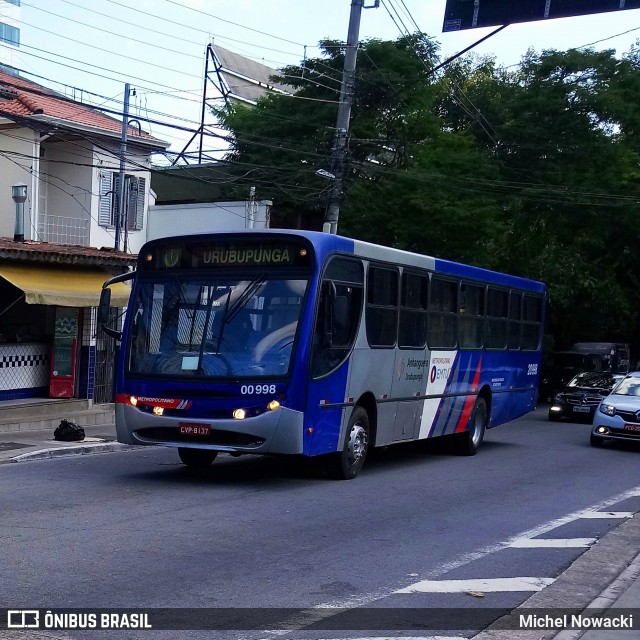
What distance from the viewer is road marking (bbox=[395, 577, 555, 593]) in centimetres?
779

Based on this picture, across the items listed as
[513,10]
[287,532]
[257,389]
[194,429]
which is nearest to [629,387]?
[513,10]

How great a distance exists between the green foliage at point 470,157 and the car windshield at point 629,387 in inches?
330

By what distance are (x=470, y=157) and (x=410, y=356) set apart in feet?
51.1

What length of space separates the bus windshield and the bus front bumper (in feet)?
1.77

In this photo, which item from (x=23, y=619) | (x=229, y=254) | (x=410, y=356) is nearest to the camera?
(x=23, y=619)

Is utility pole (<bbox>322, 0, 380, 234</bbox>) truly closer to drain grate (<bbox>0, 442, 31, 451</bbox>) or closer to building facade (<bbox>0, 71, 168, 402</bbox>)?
building facade (<bbox>0, 71, 168, 402</bbox>)

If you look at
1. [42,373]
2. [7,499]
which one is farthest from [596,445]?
[7,499]

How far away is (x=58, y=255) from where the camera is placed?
20344mm

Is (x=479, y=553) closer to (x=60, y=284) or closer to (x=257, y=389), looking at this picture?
(x=257, y=389)

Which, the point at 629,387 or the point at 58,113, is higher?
the point at 58,113

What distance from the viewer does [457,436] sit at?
18.5 metres

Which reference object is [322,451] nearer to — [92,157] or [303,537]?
[303,537]

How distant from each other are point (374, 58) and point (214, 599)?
27409mm

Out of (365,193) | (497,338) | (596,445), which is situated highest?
(365,193)
